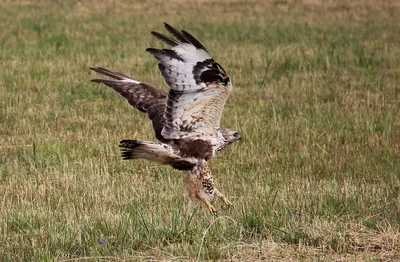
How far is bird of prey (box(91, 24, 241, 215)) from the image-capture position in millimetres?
5840

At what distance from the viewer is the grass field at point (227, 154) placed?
17.6ft

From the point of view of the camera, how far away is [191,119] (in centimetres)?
618

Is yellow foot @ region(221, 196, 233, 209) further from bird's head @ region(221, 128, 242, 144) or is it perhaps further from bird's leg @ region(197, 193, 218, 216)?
bird's head @ region(221, 128, 242, 144)

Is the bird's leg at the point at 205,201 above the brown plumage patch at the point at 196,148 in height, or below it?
below

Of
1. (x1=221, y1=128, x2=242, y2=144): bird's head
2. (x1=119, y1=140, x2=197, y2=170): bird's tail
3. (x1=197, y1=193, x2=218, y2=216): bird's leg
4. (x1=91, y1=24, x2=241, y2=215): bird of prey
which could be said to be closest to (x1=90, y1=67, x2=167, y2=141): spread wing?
(x1=91, y1=24, x2=241, y2=215): bird of prey

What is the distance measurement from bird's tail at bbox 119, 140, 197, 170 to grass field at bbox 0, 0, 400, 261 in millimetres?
374

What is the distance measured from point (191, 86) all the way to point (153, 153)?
0.60 meters

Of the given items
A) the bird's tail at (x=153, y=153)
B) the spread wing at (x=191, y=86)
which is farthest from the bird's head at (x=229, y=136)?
the bird's tail at (x=153, y=153)

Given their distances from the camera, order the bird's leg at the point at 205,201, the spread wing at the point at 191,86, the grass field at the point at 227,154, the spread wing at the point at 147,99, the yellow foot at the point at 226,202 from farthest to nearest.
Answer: the spread wing at the point at 147,99 → the yellow foot at the point at 226,202 → the bird's leg at the point at 205,201 → the spread wing at the point at 191,86 → the grass field at the point at 227,154

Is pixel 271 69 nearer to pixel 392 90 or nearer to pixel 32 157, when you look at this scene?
pixel 392 90

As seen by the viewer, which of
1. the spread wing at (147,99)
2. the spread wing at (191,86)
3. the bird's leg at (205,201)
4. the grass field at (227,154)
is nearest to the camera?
the grass field at (227,154)

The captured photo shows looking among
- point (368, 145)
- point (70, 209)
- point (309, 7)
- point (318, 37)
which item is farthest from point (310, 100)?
point (309, 7)

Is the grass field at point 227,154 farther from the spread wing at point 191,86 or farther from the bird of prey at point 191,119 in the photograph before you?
the spread wing at point 191,86

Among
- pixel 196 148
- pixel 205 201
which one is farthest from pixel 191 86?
pixel 205 201
